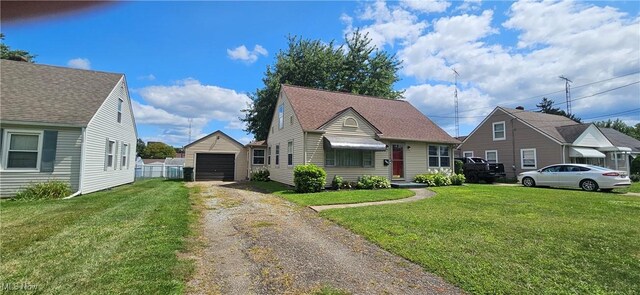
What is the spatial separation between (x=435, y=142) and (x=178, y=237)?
15362 millimetres

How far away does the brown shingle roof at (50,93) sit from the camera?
10.7 metres

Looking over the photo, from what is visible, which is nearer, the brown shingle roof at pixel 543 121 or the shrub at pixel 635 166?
the brown shingle roof at pixel 543 121

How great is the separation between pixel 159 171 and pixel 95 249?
23013mm

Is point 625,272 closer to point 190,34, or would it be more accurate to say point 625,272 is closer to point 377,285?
point 377,285

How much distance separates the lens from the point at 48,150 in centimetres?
1074

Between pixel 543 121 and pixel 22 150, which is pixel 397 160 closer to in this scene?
pixel 543 121

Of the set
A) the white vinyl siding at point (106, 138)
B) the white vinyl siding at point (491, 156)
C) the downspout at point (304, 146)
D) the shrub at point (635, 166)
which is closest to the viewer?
the white vinyl siding at point (106, 138)

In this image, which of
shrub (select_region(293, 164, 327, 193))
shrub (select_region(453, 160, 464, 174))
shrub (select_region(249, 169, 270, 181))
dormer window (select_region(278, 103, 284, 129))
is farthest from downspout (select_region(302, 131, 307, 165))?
shrub (select_region(453, 160, 464, 174))

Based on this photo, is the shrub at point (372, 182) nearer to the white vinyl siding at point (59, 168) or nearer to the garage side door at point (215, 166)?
the garage side door at point (215, 166)

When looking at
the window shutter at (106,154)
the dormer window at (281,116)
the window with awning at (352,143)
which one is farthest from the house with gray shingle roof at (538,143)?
the window shutter at (106,154)

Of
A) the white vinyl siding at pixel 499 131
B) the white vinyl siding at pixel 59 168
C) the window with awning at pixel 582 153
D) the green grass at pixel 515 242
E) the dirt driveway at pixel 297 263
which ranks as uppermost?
the white vinyl siding at pixel 499 131

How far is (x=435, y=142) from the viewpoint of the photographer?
17.8 m

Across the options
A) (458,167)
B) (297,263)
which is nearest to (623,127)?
(458,167)

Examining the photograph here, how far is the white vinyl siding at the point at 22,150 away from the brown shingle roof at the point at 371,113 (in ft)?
32.1
